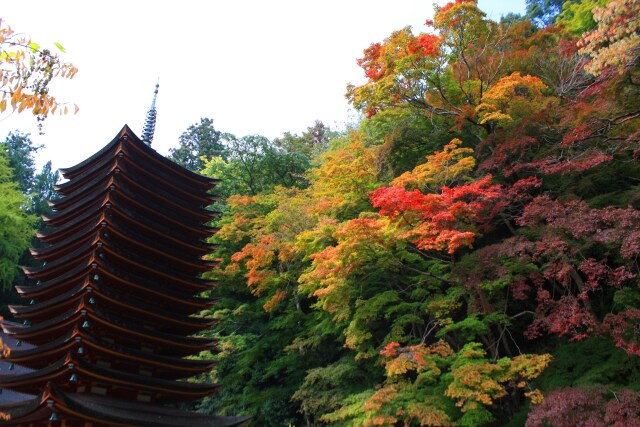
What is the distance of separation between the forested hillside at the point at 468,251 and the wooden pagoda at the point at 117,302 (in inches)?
137

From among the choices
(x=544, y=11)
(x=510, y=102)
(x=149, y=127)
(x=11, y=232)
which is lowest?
(x=510, y=102)

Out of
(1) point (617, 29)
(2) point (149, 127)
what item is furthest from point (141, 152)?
(1) point (617, 29)

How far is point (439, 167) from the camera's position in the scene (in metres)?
11.3

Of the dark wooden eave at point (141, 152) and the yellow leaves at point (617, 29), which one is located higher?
the dark wooden eave at point (141, 152)

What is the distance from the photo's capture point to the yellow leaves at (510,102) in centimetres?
1112

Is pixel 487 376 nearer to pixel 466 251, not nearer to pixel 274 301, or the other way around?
pixel 466 251

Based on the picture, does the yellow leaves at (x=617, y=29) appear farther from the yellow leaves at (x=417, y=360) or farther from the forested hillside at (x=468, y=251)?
the yellow leaves at (x=417, y=360)

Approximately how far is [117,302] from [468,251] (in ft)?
31.1

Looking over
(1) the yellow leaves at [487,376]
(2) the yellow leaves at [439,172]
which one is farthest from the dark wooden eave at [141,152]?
(1) the yellow leaves at [487,376]

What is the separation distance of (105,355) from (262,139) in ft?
49.0

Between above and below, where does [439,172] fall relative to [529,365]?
above

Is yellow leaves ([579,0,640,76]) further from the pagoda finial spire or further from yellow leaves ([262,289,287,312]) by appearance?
the pagoda finial spire

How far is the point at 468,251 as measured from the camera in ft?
43.1

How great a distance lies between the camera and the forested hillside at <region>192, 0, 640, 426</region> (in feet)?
27.3
